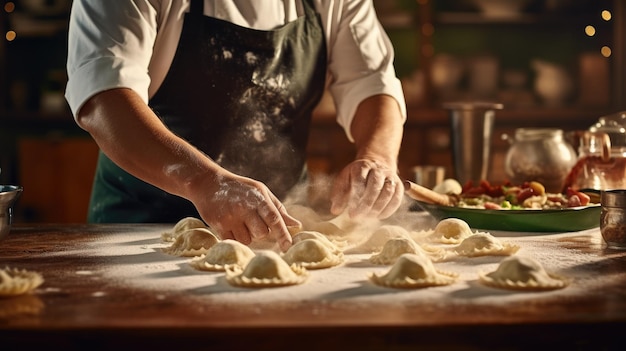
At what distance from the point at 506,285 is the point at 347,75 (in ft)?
5.01

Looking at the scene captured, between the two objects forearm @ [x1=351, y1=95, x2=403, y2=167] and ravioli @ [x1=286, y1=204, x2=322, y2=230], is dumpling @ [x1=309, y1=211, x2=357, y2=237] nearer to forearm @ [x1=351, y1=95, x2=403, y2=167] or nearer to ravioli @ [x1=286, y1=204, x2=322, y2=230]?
ravioli @ [x1=286, y1=204, x2=322, y2=230]

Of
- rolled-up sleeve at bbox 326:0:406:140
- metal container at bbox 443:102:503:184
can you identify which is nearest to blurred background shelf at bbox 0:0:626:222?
metal container at bbox 443:102:503:184

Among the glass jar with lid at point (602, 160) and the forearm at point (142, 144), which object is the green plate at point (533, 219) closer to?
the glass jar with lid at point (602, 160)

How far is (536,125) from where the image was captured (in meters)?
5.38

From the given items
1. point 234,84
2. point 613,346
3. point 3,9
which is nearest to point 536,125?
point 234,84

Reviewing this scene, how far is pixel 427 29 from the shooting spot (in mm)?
5211

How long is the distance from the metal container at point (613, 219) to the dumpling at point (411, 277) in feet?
1.89

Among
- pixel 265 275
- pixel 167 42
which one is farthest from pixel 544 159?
pixel 265 275

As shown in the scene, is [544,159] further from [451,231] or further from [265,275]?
[265,275]

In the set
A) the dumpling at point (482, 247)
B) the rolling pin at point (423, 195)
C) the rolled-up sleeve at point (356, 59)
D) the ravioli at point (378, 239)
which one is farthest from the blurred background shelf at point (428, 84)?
the dumpling at point (482, 247)

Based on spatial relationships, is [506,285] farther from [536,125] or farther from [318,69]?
[536,125]

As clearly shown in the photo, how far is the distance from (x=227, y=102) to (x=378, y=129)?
559mm

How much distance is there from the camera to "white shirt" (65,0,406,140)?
2.24m

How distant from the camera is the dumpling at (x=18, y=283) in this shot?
1.49 metres
